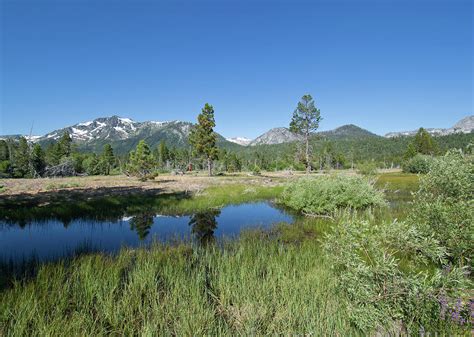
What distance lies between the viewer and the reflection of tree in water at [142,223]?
1330 cm

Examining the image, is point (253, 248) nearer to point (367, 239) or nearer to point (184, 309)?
point (184, 309)

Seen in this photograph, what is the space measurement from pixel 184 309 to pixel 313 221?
449 inches

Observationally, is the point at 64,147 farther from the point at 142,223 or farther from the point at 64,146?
the point at 142,223

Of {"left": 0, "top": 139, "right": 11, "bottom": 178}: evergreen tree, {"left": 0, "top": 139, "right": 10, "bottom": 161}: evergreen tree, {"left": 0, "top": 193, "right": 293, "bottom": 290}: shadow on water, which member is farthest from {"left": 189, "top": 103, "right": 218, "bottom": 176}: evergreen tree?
{"left": 0, "top": 139, "right": 10, "bottom": 161}: evergreen tree

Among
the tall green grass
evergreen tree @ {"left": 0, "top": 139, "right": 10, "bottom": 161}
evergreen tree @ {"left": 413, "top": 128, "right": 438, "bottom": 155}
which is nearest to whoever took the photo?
the tall green grass

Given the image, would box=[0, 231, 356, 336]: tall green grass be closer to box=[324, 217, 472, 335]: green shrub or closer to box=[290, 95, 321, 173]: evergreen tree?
box=[324, 217, 472, 335]: green shrub

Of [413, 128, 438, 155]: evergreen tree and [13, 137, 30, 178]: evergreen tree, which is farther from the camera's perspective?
[413, 128, 438, 155]: evergreen tree

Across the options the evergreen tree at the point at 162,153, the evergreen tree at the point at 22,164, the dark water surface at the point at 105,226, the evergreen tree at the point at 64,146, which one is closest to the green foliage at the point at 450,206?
the dark water surface at the point at 105,226

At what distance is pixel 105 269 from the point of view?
7094mm

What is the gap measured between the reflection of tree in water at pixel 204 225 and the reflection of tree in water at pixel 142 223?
2526 millimetres

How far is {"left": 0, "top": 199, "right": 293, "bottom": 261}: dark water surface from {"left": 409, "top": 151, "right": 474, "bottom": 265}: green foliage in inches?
341

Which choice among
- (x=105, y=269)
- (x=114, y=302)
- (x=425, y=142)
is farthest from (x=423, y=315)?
(x=425, y=142)

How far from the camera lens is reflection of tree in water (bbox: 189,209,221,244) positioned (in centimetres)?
1251

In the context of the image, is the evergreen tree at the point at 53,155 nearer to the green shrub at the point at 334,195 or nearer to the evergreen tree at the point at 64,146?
the evergreen tree at the point at 64,146
